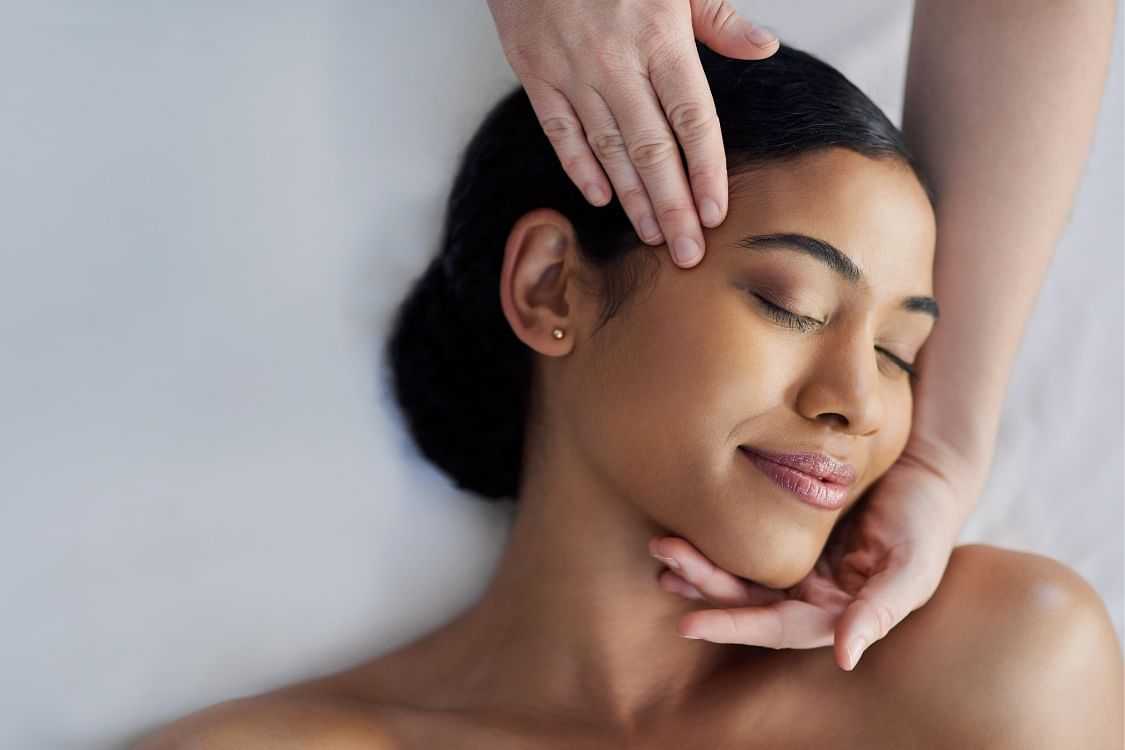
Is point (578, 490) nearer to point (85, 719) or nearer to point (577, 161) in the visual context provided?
point (577, 161)

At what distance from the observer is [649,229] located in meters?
1.28

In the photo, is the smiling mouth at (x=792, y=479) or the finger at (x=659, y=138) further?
Answer: the smiling mouth at (x=792, y=479)

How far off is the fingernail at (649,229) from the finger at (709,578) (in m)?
0.37

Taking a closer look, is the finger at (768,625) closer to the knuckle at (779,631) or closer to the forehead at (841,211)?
the knuckle at (779,631)

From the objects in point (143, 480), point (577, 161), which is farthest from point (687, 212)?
point (143, 480)

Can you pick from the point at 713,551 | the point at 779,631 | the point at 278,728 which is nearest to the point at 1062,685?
the point at 779,631

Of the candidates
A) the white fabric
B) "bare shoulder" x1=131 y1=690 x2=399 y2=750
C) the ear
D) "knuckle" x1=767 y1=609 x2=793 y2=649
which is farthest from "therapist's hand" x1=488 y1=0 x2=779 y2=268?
"bare shoulder" x1=131 y1=690 x2=399 y2=750

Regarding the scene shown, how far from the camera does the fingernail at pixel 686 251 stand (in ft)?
4.19

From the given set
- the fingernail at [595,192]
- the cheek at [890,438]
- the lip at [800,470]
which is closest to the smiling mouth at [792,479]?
the lip at [800,470]

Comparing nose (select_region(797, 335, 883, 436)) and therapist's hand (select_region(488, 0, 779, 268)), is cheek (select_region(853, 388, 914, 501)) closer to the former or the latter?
nose (select_region(797, 335, 883, 436))

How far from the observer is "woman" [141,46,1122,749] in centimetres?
129

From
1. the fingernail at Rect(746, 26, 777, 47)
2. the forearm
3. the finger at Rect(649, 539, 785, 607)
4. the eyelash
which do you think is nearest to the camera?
the fingernail at Rect(746, 26, 777, 47)

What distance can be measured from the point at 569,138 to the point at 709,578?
552mm

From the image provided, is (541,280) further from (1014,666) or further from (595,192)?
(1014,666)
